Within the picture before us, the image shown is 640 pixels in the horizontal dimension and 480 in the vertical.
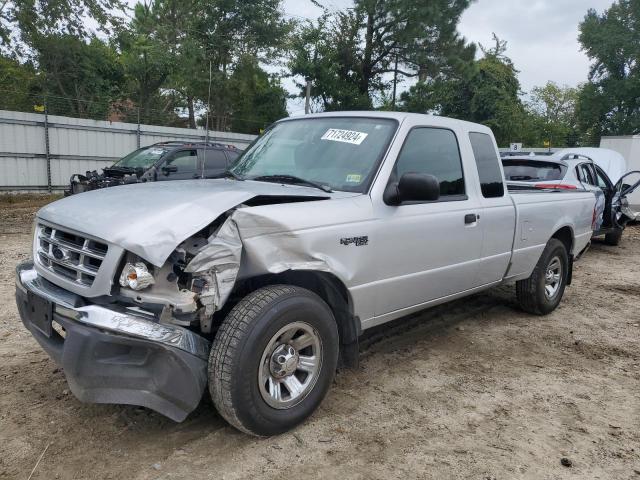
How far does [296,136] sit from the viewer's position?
13.4ft

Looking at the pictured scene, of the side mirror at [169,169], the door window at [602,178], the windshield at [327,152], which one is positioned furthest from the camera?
the side mirror at [169,169]

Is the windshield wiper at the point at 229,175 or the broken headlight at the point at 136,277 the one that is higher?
the windshield wiper at the point at 229,175

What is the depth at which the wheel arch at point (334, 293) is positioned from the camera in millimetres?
3078

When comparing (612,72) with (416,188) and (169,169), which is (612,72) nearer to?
(169,169)

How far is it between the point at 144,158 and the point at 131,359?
933 centimetres

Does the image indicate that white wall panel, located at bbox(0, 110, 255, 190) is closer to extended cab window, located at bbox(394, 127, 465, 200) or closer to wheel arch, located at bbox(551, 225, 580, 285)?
extended cab window, located at bbox(394, 127, 465, 200)

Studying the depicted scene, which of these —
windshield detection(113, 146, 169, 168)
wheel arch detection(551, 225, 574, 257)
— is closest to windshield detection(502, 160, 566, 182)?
wheel arch detection(551, 225, 574, 257)

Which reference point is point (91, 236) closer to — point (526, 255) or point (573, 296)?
point (526, 255)

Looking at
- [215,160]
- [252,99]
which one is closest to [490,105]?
[252,99]

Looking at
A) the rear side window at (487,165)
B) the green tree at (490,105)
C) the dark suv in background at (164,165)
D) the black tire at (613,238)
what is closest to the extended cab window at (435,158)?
the rear side window at (487,165)

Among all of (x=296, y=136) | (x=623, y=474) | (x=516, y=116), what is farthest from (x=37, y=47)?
(x=516, y=116)

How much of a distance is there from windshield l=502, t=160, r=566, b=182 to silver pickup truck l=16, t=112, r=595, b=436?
542cm

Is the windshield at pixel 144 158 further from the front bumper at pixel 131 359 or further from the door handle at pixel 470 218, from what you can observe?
the front bumper at pixel 131 359

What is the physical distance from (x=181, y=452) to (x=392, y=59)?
24.6 meters
